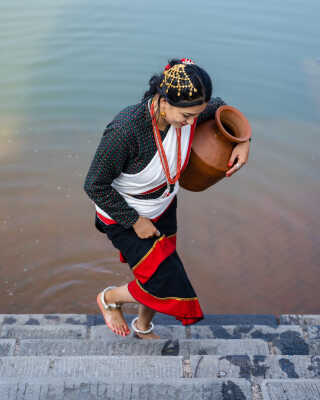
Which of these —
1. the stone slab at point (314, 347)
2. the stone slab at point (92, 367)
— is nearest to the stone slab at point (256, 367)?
the stone slab at point (92, 367)

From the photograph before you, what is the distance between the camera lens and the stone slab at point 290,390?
5.31 ft

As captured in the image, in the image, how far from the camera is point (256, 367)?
6.63 ft

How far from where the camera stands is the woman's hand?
217 centimetres

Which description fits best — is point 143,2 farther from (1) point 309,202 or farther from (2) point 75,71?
(1) point 309,202

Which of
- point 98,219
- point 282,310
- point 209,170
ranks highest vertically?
point 209,170

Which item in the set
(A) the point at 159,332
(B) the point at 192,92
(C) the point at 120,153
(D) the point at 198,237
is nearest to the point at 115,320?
(A) the point at 159,332

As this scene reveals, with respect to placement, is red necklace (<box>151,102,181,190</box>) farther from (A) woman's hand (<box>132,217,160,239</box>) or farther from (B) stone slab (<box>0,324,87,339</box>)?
(B) stone slab (<box>0,324,87,339</box>)

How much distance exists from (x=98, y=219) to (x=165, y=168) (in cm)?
50

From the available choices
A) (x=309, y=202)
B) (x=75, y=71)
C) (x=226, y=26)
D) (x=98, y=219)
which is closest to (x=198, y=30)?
(x=226, y=26)

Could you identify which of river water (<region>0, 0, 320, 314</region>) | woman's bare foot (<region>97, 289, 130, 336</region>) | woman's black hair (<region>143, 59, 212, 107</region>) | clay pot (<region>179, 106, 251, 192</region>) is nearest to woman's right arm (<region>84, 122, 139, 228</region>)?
woman's black hair (<region>143, 59, 212, 107</region>)

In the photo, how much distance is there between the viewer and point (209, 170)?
218cm

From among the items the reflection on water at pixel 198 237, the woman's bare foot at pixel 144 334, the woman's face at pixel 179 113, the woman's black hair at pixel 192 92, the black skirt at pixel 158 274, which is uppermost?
the woman's black hair at pixel 192 92

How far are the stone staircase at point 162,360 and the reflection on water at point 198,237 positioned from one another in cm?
81

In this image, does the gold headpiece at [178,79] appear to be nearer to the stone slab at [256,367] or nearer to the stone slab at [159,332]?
the stone slab at [256,367]
